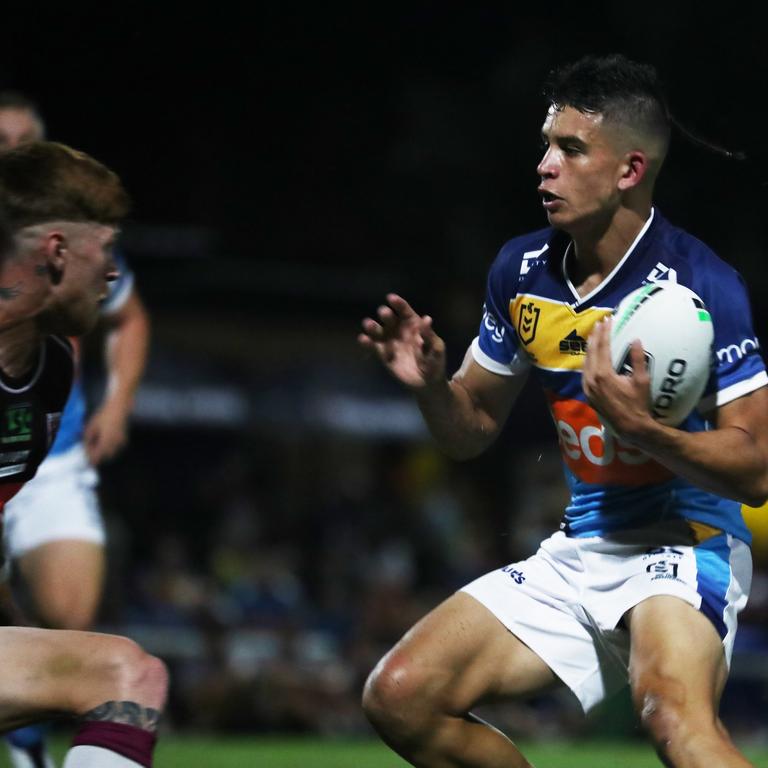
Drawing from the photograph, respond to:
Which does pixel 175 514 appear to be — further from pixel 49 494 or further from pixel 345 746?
pixel 49 494

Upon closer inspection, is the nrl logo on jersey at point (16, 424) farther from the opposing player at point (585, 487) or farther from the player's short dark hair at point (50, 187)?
the opposing player at point (585, 487)

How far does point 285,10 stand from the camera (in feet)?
54.8

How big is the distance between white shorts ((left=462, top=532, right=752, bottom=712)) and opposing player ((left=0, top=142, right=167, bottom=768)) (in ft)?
4.08

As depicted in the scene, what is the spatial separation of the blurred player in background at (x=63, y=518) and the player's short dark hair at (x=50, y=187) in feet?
4.53

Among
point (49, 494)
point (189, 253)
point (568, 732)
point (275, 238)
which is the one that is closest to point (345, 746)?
point (568, 732)

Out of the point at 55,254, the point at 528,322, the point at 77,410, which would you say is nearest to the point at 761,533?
the point at 77,410

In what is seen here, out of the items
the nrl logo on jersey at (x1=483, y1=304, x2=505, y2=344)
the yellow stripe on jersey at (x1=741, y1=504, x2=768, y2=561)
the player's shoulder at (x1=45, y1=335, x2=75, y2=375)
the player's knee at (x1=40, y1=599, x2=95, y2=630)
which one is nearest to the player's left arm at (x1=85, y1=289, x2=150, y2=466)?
the player's knee at (x1=40, y1=599, x2=95, y2=630)

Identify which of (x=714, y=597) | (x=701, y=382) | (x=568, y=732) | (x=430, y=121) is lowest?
(x=568, y=732)

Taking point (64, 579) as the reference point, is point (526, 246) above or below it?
above

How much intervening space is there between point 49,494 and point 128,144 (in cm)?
1070

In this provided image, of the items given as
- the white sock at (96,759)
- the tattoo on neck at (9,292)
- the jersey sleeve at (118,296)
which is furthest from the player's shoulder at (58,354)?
the jersey sleeve at (118,296)

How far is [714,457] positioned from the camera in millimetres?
3770

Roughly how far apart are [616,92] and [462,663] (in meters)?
1.71

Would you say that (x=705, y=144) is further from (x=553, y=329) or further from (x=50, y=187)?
(x=50, y=187)
